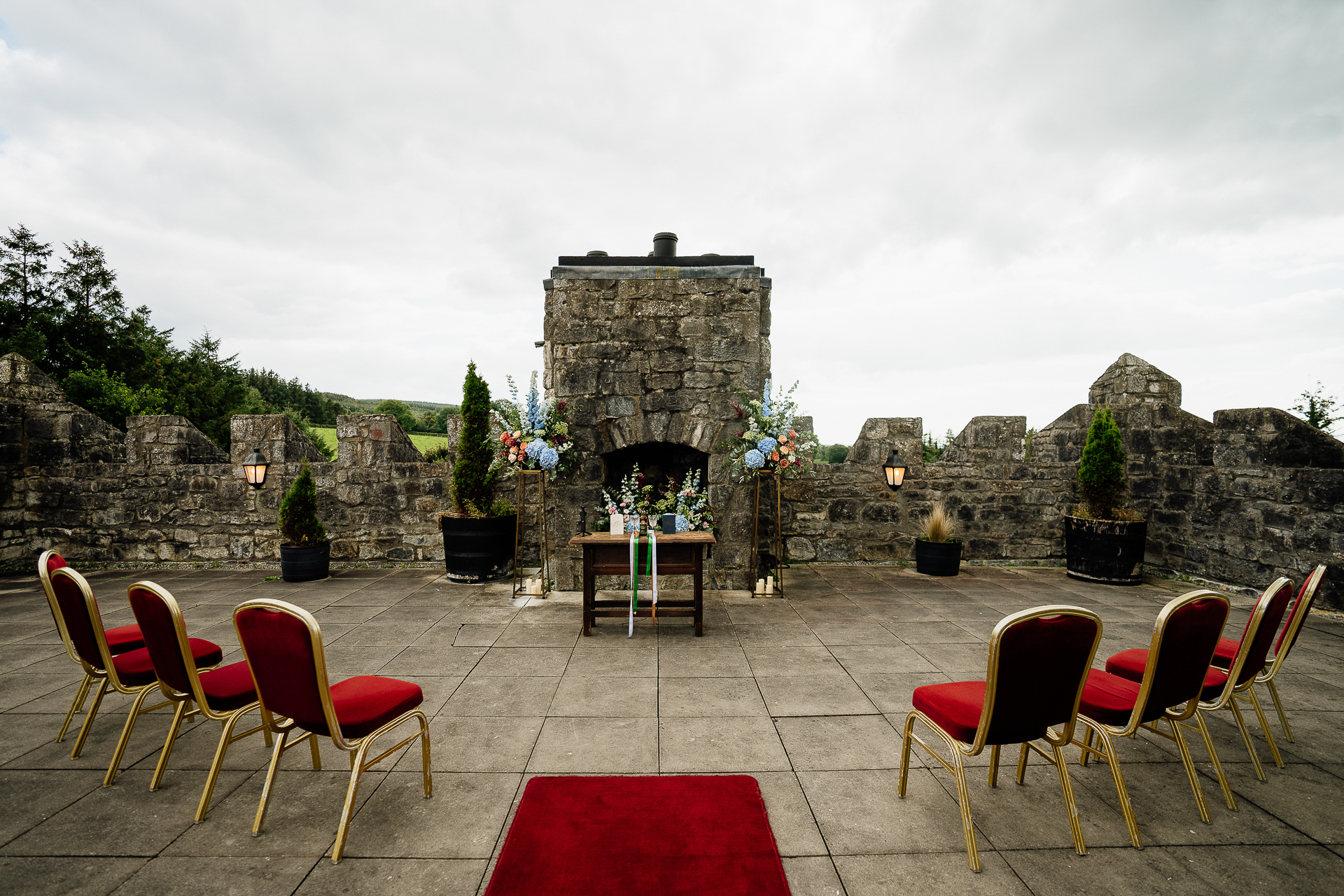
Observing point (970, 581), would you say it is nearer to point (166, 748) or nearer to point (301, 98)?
point (166, 748)

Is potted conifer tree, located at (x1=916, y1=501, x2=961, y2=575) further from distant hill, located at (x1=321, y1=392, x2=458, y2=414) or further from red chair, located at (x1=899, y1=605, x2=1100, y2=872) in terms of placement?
distant hill, located at (x1=321, y1=392, x2=458, y2=414)

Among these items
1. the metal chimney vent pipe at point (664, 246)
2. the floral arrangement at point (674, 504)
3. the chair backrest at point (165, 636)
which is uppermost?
the metal chimney vent pipe at point (664, 246)

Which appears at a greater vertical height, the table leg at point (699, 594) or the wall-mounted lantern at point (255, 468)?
the wall-mounted lantern at point (255, 468)

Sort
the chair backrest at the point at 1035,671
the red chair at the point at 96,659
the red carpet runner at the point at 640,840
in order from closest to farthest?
1. the red carpet runner at the point at 640,840
2. the chair backrest at the point at 1035,671
3. the red chair at the point at 96,659

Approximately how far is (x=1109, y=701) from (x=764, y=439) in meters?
3.37

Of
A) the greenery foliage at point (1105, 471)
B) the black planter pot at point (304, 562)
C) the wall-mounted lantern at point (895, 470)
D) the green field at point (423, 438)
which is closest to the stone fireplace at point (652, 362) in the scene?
the wall-mounted lantern at point (895, 470)

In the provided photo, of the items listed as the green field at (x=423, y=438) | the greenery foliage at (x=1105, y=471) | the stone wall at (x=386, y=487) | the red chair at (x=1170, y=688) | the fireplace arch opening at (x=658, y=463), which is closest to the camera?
the red chair at (x=1170, y=688)

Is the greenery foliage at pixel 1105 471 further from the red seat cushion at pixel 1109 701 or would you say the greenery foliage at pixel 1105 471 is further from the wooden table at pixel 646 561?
the wooden table at pixel 646 561

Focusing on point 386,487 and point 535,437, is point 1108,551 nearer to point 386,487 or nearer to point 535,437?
point 535,437

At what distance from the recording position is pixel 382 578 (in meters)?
6.31

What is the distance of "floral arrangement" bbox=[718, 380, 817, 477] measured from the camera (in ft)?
17.7

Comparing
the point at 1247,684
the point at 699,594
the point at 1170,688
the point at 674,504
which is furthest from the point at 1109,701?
the point at 674,504

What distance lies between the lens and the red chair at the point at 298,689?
1.92m

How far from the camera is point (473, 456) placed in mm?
6203
